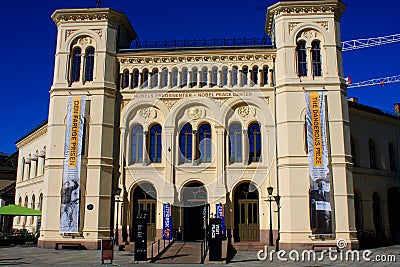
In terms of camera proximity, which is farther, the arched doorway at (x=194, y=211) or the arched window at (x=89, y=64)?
→ the arched window at (x=89, y=64)

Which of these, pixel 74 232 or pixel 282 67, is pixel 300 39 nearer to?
pixel 282 67

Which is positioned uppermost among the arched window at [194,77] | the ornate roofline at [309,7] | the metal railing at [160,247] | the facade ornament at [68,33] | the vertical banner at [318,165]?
the ornate roofline at [309,7]

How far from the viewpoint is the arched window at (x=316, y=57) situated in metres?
28.7

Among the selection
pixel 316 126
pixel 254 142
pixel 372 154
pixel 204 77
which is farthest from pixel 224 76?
pixel 372 154

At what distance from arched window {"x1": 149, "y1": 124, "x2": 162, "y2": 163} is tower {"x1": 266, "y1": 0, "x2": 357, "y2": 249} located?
7.97 m

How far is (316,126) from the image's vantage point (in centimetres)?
2730

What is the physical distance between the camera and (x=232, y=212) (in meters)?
28.1

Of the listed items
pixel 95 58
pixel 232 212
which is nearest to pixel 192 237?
pixel 232 212

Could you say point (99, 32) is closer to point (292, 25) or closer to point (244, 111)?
point (244, 111)

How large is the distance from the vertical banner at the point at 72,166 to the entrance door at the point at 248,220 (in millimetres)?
10270

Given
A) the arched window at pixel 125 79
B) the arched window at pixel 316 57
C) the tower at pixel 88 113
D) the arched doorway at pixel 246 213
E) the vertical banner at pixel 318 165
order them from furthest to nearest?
the arched window at pixel 125 79, the arched window at pixel 316 57, the arched doorway at pixel 246 213, the tower at pixel 88 113, the vertical banner at pixel 318 165

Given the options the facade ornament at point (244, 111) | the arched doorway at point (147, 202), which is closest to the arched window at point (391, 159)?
the facade ornament at point (244, 111)

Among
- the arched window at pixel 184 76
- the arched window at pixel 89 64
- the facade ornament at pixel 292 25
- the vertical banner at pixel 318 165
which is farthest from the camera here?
the arched window at pixel 184 76

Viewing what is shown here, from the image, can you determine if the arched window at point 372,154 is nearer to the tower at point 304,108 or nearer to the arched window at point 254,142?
the tower at point 304,108
